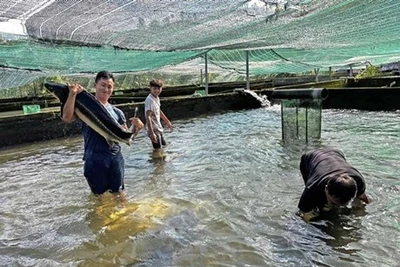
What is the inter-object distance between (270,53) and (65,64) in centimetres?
673

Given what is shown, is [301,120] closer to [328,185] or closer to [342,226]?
[342,226]

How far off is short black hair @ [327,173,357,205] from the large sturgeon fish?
74.1 inches

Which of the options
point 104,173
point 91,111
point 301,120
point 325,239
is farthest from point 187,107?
point 325,239

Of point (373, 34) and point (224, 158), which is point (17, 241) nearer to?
point (224, 158)

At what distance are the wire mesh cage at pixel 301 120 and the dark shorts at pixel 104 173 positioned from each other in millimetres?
4473

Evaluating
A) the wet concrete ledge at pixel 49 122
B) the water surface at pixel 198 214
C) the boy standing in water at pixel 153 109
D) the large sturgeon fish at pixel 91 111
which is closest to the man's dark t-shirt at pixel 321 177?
the water surface at pixel 198 214

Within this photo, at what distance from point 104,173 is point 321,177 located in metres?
1.98

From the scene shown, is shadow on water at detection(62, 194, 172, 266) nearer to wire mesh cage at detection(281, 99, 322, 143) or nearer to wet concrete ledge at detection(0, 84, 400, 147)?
wire mesh cage at detection(281, 99, 322, 143)

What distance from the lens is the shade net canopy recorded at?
616 cm

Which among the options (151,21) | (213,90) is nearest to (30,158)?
(151,21)

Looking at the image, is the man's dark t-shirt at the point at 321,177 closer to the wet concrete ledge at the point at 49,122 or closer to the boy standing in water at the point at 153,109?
the boy standing in water at the point at 153,109

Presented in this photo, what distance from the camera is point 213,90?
18.7 metres

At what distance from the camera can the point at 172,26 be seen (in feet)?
23.7

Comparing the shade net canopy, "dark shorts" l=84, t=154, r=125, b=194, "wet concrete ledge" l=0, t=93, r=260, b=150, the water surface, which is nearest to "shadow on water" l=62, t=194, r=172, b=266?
the water surface
